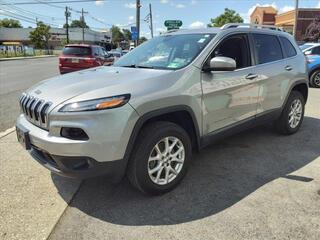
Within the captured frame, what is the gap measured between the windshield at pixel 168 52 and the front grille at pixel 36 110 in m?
1.37

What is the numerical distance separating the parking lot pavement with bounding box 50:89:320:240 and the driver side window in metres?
1.35

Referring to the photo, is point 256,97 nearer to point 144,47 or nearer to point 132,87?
point 144,47

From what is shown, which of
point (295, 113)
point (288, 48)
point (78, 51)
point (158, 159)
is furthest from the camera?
point (78, 51)

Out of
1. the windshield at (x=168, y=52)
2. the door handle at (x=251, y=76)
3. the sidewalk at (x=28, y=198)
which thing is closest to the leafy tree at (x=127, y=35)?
the windshield at (x=168, y=52)

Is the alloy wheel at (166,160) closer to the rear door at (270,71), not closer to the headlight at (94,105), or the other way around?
the headlight at (94,105)

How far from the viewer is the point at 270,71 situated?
5.02m

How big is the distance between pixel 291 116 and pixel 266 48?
1.42m

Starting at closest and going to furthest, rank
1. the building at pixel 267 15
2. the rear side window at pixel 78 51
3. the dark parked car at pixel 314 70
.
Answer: the dark parked car at pixel 314 70, the rear side window at pixel 78 51, the building at pixel 267 15

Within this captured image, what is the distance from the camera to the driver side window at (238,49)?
173 inches

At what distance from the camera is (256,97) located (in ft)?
15.7

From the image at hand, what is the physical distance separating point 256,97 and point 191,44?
1.26m

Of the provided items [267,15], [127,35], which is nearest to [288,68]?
[267,15]

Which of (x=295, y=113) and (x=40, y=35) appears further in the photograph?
(x=40, y=35)

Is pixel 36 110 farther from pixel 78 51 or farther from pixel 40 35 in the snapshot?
pixel 40 35
